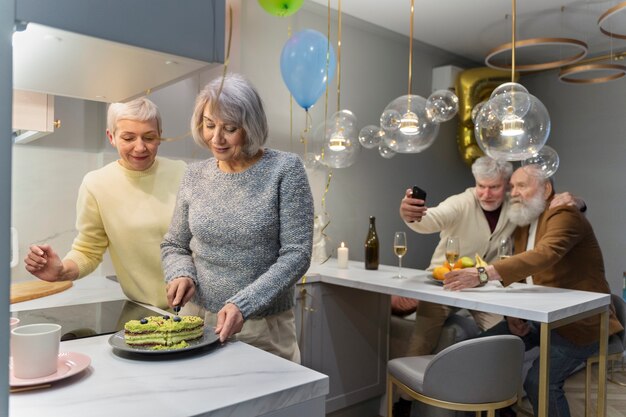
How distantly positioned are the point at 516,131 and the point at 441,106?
100 cm

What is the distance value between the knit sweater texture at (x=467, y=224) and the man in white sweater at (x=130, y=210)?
1.73m

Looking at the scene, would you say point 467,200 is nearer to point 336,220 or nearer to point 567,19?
point 336,220

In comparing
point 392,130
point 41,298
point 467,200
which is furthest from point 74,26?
point 467,200

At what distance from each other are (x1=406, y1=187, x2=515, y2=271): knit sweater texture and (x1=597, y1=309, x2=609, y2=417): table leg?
0.82 m

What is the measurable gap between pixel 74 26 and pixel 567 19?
4.22 metres

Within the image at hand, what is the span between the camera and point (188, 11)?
2.60 ft

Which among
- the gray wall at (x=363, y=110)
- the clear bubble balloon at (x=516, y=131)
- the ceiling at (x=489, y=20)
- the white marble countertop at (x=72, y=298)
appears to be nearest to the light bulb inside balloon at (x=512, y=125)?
the clear bubble balloon at (x=516, y=131)

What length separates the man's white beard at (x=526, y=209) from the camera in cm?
268

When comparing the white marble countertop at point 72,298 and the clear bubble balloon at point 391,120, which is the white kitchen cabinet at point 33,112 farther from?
the clear bubble balloon at point 391,120

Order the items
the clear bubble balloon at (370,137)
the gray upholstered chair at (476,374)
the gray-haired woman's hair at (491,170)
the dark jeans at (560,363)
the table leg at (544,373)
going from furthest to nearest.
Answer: the clear bubble balloon at (370,137), the gray-haired woman's hair at (491,170), the dark jeans at (560,363), the table leg at (544,373), the gray upholstered chair at (476,374)

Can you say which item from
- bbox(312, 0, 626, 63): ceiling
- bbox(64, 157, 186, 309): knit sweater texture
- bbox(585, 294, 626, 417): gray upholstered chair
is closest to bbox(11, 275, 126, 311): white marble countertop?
bbox(64, 157, 186, 309): knit sweater texture

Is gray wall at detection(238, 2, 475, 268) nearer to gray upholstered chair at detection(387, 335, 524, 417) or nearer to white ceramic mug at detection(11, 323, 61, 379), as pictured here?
gray upholstered chair at detection(387, 335, 524, 417)

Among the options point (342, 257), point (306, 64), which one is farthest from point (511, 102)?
point (342, 257)

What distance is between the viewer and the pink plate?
862mm
